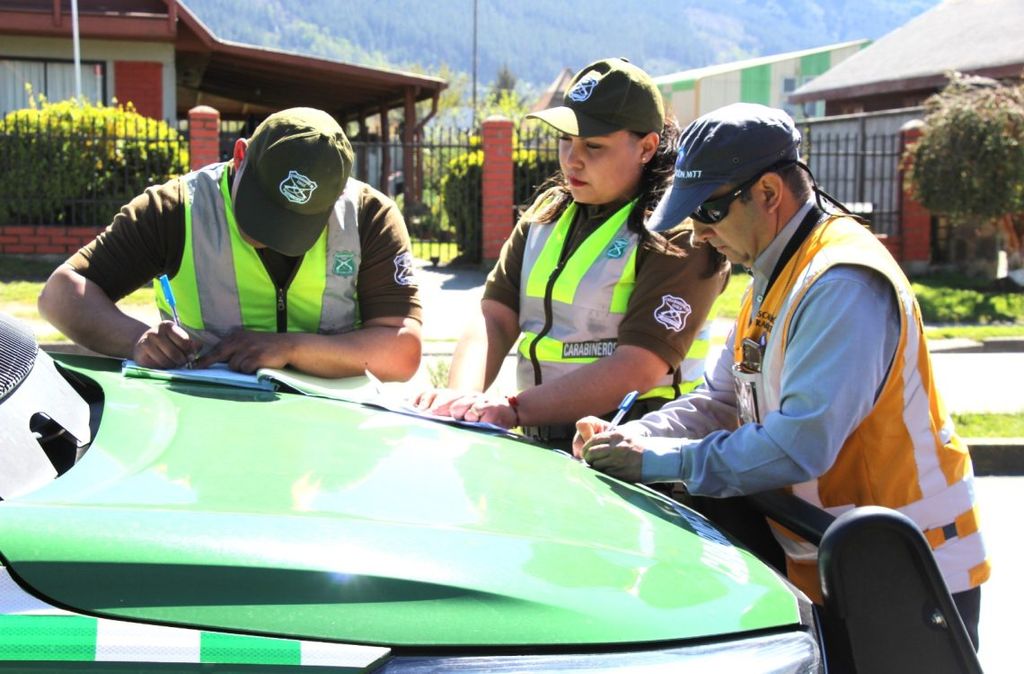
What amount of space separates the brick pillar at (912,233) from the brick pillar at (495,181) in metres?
6.21

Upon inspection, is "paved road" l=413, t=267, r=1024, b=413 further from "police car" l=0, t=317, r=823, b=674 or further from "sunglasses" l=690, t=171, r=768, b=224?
"police car" l=0, t=317, r=823, b=674

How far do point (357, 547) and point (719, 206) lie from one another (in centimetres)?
116

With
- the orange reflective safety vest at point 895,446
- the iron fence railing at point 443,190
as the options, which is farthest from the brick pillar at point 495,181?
the orange reflective safety vest at point 895,446

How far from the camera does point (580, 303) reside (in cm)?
333

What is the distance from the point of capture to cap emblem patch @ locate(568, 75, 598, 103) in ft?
10.6

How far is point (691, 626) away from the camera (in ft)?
5.82

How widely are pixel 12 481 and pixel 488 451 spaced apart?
3.25 ft

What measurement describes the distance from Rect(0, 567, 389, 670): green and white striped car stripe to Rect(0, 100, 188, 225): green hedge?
586 inches

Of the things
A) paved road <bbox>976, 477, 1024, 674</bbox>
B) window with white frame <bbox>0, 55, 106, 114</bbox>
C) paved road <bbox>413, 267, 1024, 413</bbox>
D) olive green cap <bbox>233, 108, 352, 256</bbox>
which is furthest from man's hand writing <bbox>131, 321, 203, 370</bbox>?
window with white frame <bbox>0, 55, 106, 114</bbox>

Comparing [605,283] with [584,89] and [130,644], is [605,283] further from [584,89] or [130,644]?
[130,644]

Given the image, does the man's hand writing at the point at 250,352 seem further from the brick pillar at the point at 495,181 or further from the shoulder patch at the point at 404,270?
the brick pillar at the point at 495,181

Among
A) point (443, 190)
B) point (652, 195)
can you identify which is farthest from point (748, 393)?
point (443, 190)

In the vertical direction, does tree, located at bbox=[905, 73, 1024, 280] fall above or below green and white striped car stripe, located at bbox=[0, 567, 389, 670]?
above

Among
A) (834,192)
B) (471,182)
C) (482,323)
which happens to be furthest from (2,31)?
(482,323)
